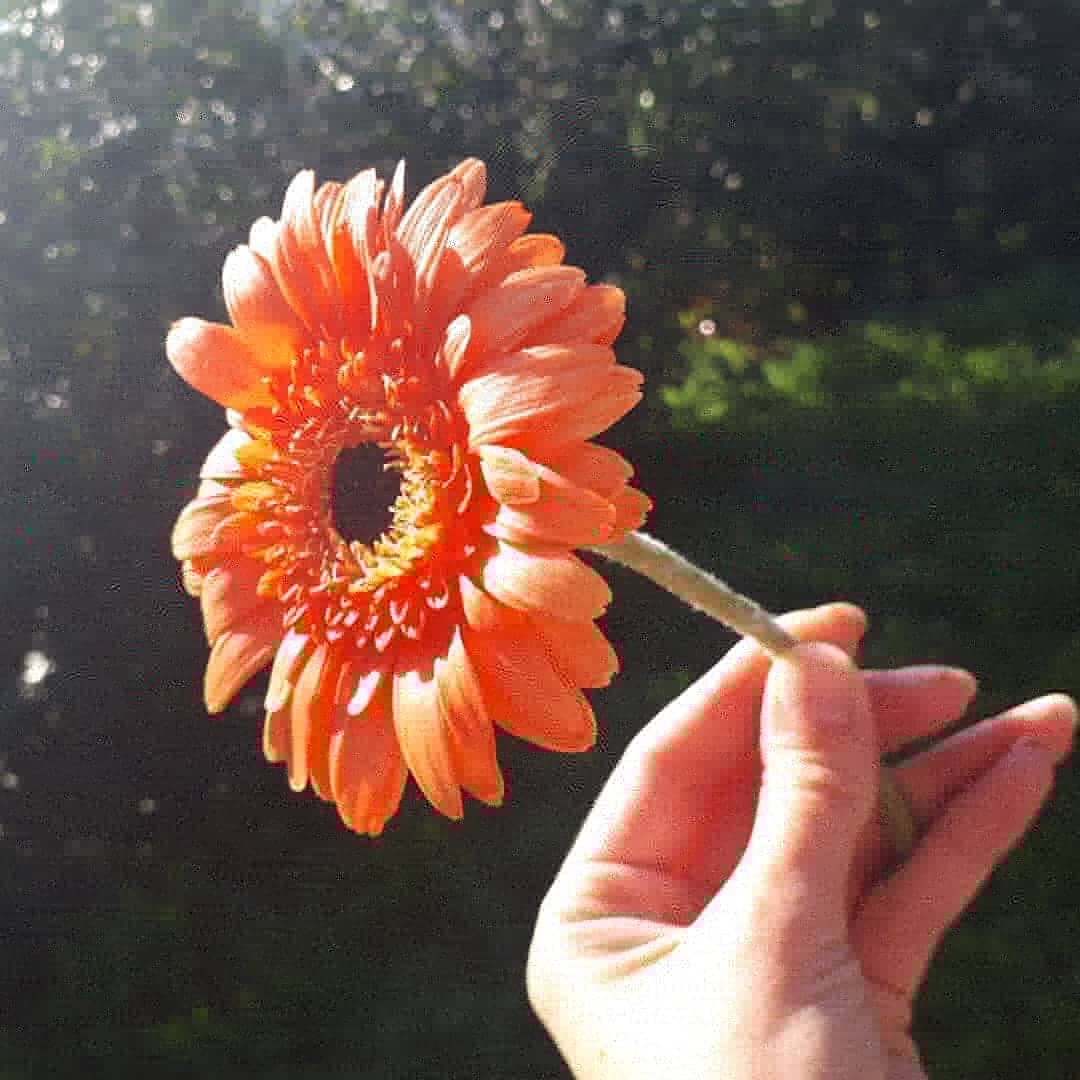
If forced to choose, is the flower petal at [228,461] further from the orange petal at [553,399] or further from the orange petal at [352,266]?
the orange petal at [553,399]

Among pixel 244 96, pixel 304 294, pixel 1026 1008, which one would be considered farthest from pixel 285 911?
pixel 304 294

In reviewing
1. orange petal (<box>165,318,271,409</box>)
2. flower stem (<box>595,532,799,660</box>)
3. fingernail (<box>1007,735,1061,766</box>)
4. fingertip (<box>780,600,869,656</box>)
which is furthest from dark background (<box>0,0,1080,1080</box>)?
flower stem (<box>595,532,799,660</box>)

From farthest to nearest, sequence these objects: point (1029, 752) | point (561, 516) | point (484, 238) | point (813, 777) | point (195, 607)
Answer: point (195, 607) < point (1029, 752) < point (813, 777) < point (484, 238) < point (561, 516)

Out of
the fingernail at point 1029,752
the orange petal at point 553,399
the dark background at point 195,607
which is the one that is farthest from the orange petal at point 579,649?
the dark background at point 195,607

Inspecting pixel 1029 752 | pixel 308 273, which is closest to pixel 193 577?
pixel 308 273

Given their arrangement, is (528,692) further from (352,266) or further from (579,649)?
(352,266)
